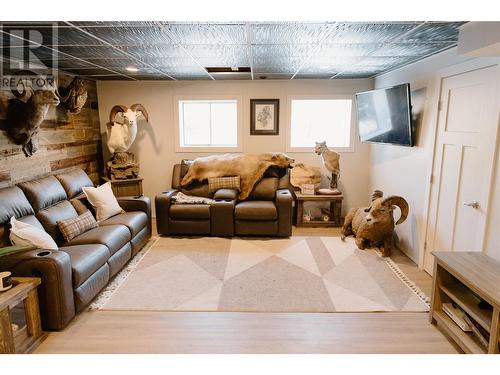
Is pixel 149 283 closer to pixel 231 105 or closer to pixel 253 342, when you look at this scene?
pixel 253 342

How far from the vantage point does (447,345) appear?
2168 millimetres

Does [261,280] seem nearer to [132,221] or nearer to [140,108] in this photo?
[132,221]

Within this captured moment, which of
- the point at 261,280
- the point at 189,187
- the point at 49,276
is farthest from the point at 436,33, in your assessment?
the point at 189,187

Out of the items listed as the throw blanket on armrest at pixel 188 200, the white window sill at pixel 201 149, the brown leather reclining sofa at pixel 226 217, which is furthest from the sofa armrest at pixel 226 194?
the white window sill at pixel 201 149

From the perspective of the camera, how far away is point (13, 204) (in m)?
2.73

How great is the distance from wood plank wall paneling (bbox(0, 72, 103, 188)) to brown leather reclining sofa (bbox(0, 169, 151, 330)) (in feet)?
0.70

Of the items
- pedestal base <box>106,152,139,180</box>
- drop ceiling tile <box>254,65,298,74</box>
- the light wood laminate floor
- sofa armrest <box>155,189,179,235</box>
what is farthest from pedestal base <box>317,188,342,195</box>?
pedestal base <box>106,152,139,180</box>

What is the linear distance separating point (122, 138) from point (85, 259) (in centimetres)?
256

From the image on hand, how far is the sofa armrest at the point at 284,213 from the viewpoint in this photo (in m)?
4.18
